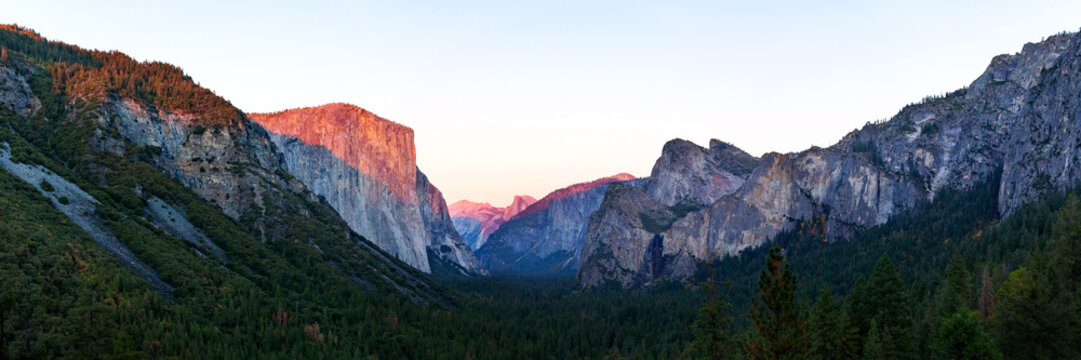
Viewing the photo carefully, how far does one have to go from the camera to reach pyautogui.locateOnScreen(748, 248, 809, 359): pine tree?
1425 inches

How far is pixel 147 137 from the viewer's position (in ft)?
493

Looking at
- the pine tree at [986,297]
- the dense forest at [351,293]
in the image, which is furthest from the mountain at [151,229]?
the pine tree at [986,297]

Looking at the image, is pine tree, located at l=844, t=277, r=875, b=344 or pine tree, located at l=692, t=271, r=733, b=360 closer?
pine tree, located at l=692, t=271, r=733, b=360

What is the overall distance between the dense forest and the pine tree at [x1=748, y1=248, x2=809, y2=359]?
10 cm

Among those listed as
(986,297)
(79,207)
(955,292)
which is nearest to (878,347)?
(955,292)

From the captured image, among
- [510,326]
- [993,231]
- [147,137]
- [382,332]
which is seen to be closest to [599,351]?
[510,326]

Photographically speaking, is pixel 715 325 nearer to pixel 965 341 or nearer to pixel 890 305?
pixel 965 341

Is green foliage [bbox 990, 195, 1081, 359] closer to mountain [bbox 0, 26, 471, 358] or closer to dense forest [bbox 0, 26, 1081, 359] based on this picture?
dense forest [bbox 0, 26, 1081, 359]

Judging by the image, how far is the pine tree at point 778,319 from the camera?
119ft

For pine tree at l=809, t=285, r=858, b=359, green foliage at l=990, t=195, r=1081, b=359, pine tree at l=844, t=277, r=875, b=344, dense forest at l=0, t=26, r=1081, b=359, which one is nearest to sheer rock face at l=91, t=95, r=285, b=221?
dense forest at l=0, t=26, r=1081, b=359

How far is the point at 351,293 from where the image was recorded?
13888 cm

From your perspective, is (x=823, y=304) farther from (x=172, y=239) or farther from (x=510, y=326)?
(x=172, y=239)

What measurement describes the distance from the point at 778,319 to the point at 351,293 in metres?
117

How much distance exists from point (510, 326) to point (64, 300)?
3594 inches
